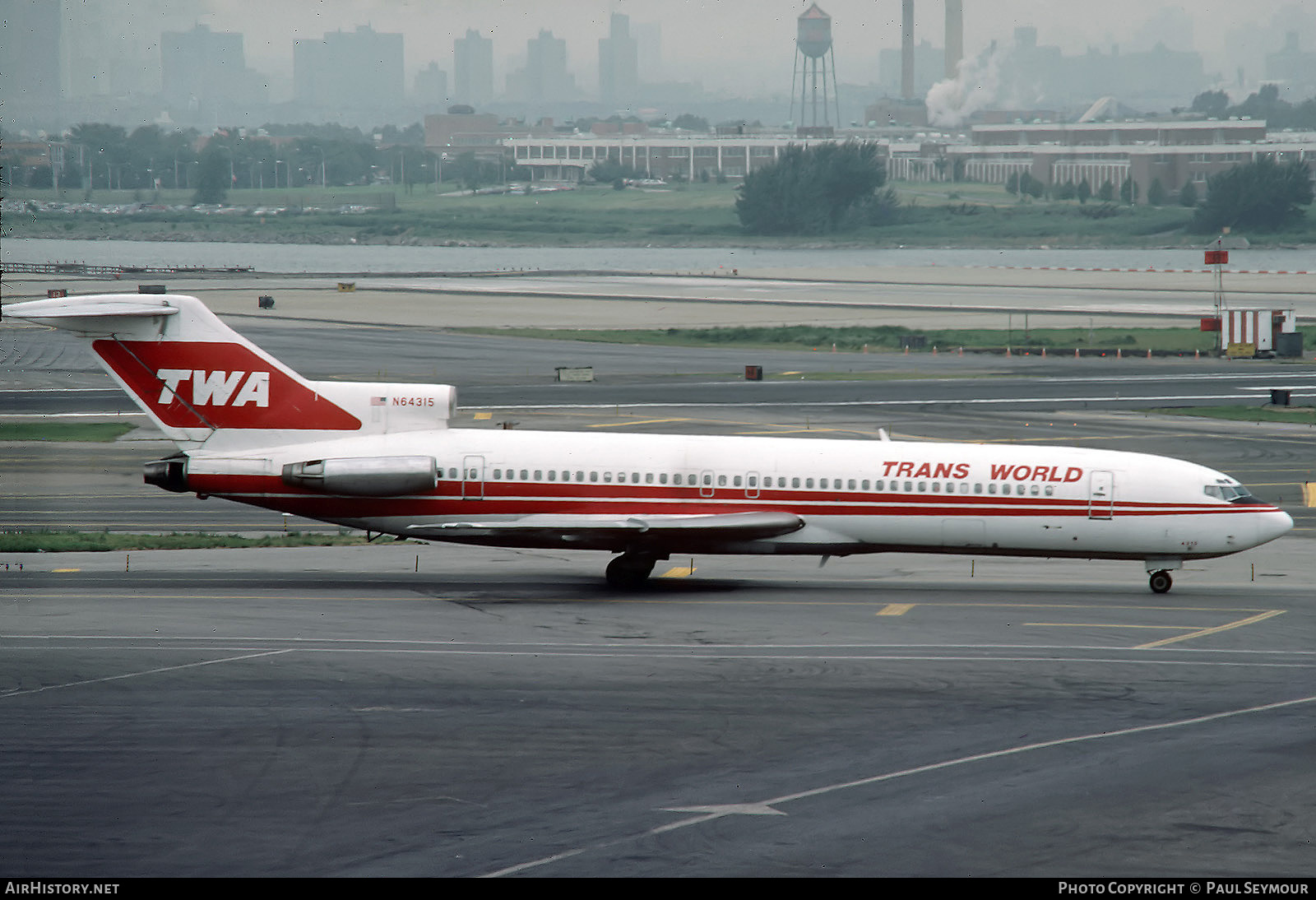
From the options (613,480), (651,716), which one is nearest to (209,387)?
(613,480)

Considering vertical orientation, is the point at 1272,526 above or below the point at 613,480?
below

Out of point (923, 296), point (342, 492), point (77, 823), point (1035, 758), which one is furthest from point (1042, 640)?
point (923, 296)

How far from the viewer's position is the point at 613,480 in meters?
38.2

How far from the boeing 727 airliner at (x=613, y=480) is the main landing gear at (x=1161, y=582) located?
0.04m

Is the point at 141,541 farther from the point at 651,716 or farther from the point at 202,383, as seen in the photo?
the point at 651,716

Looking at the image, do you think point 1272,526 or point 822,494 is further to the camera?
point 822,494

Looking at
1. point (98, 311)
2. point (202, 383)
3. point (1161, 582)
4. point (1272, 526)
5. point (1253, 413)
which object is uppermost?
point (98, 311)

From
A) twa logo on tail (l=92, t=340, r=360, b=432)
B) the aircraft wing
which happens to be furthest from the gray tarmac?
twa logo on tail (l=92, t=340, r=360, b=432)

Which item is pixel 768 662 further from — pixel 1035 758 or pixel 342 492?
pixel 342 492

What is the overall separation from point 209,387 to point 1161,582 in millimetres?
25194

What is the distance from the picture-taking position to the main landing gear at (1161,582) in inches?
1502

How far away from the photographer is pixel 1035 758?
2388 centimetres

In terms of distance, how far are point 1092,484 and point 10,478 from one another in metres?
40.1

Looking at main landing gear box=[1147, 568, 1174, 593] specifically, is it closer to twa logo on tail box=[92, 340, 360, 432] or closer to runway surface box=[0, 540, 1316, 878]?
runway surface box=[0, 540, 1316, 878]
